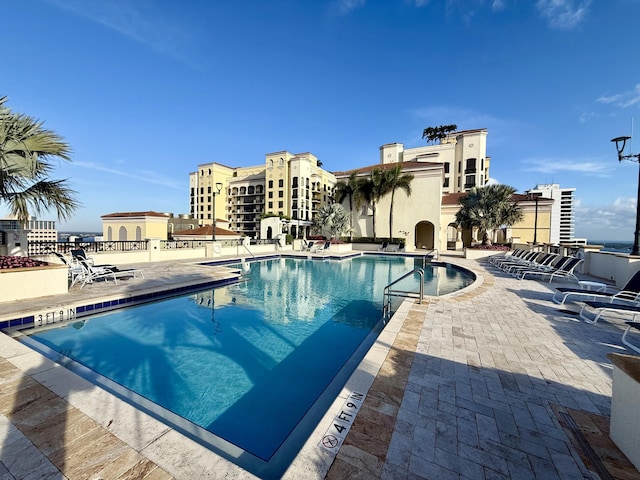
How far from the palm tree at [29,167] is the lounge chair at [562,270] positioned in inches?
595

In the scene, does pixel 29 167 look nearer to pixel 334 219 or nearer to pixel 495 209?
pixel 334 219

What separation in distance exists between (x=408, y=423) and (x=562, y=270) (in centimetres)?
1095

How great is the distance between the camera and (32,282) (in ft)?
20.9

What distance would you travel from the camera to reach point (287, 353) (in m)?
4.97

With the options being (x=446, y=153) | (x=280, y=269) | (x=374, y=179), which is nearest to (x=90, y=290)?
(x=280, y=269)

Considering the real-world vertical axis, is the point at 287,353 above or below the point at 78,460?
below

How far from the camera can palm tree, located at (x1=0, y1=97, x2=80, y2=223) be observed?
5652 millimetres

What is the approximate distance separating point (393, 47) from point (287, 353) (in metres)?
16.8

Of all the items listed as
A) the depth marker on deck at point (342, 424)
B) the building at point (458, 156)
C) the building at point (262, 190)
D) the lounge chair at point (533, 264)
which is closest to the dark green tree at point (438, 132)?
the building at point (458, 156)

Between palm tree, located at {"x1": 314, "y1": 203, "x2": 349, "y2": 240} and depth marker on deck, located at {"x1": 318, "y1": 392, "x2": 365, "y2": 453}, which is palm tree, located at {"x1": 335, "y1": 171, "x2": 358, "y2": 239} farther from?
depth marker on deck, located at {"x1": 318, "y1": 392, "x2": 365, "y2": 453}

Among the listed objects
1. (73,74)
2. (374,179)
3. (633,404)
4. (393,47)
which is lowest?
(633,404)

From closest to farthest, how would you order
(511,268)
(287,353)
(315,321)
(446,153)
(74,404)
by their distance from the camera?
(74,404)
(287,353)
(315,321)
(511,268)
(446,153)

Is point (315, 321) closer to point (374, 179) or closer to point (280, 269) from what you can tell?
point (280, 269)

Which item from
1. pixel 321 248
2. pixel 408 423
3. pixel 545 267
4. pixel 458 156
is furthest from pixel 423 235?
pixel 408 423
